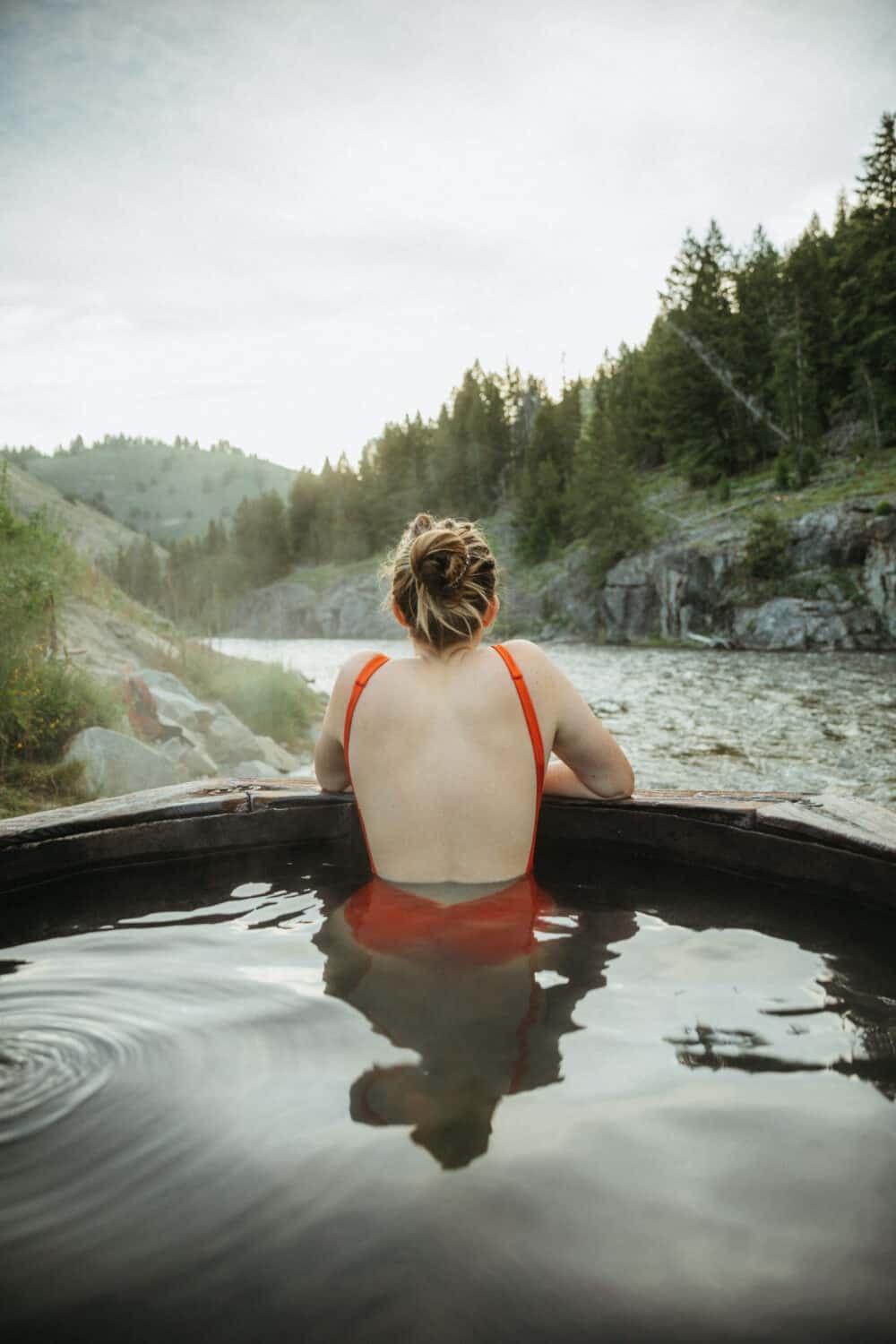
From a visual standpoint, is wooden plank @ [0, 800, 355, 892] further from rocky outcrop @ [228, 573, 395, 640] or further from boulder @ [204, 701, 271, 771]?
rocky outcrop @ [228, 573, 395, 640]

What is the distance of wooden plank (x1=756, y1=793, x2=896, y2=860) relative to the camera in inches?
93.4

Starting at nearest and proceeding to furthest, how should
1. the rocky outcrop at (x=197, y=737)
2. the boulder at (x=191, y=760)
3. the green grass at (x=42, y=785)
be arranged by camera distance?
the green grass at (x=42, y=785)
the boulder at (x=191, y=760)
the rocky outcrop at (x=197, y=737)

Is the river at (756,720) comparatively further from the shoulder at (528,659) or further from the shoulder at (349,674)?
the shoulder at (349,674)

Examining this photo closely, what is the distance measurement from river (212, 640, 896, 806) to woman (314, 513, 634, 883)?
5.32 metres

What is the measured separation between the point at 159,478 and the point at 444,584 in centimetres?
19914

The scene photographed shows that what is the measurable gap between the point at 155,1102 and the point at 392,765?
1.08m

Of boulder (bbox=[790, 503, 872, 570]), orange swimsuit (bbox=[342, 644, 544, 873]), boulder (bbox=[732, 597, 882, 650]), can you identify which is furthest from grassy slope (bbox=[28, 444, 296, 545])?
orange swimsuit (bbox=[342, 644, 544, 873])

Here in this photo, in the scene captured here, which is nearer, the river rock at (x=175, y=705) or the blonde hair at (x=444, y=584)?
the blonde hair at (x=444, y=584)

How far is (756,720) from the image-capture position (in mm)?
11789

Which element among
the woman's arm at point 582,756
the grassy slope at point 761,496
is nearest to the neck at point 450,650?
the woman's arm at point 582,756

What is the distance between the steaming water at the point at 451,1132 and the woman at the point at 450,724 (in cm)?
32

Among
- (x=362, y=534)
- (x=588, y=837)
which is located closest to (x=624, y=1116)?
(x=588, y=837)

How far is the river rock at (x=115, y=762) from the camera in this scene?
5.98 m

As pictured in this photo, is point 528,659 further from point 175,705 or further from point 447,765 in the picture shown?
point 175,705
